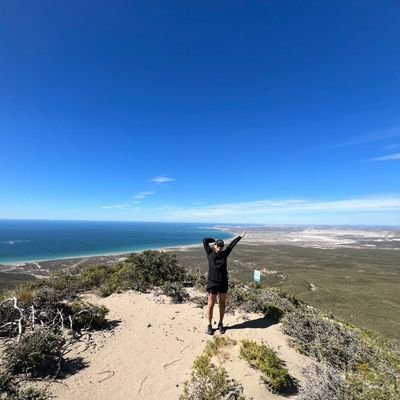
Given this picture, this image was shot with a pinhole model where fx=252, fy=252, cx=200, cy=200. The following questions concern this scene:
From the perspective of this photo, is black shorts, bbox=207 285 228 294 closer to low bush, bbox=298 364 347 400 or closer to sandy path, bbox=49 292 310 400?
sandy path, bbox=49 292 310 400

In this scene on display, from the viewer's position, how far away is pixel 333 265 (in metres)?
60.3

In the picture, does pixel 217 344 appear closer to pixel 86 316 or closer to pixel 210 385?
pixel 210 385

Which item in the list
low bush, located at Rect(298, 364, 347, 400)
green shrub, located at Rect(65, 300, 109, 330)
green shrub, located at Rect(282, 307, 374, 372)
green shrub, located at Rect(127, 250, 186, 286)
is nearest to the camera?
low bush, located at Rect(298, 364, 347, 400)

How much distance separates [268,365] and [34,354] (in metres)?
4.21

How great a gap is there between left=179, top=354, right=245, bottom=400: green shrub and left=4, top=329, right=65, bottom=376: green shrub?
257cm

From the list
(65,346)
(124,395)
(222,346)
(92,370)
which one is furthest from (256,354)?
(65,346)

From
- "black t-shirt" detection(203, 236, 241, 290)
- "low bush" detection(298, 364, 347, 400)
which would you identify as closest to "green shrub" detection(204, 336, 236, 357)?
"black t-shirt" detection(203, 236, 241, 290)

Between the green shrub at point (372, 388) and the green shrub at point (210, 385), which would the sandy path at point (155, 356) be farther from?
the green shrub at point (372, 388)

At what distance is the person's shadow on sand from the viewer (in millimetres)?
6627

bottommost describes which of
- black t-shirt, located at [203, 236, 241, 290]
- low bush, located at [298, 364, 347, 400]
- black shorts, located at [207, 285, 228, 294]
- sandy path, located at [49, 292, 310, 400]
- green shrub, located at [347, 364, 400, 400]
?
sandy path, located at [49, 292, 310, 400]

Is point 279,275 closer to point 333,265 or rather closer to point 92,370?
point 333,265

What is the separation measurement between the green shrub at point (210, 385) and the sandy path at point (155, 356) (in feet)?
0.62

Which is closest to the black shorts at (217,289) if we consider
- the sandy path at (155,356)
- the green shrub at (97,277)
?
the sandy path at (155,356)

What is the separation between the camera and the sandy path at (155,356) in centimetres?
427
